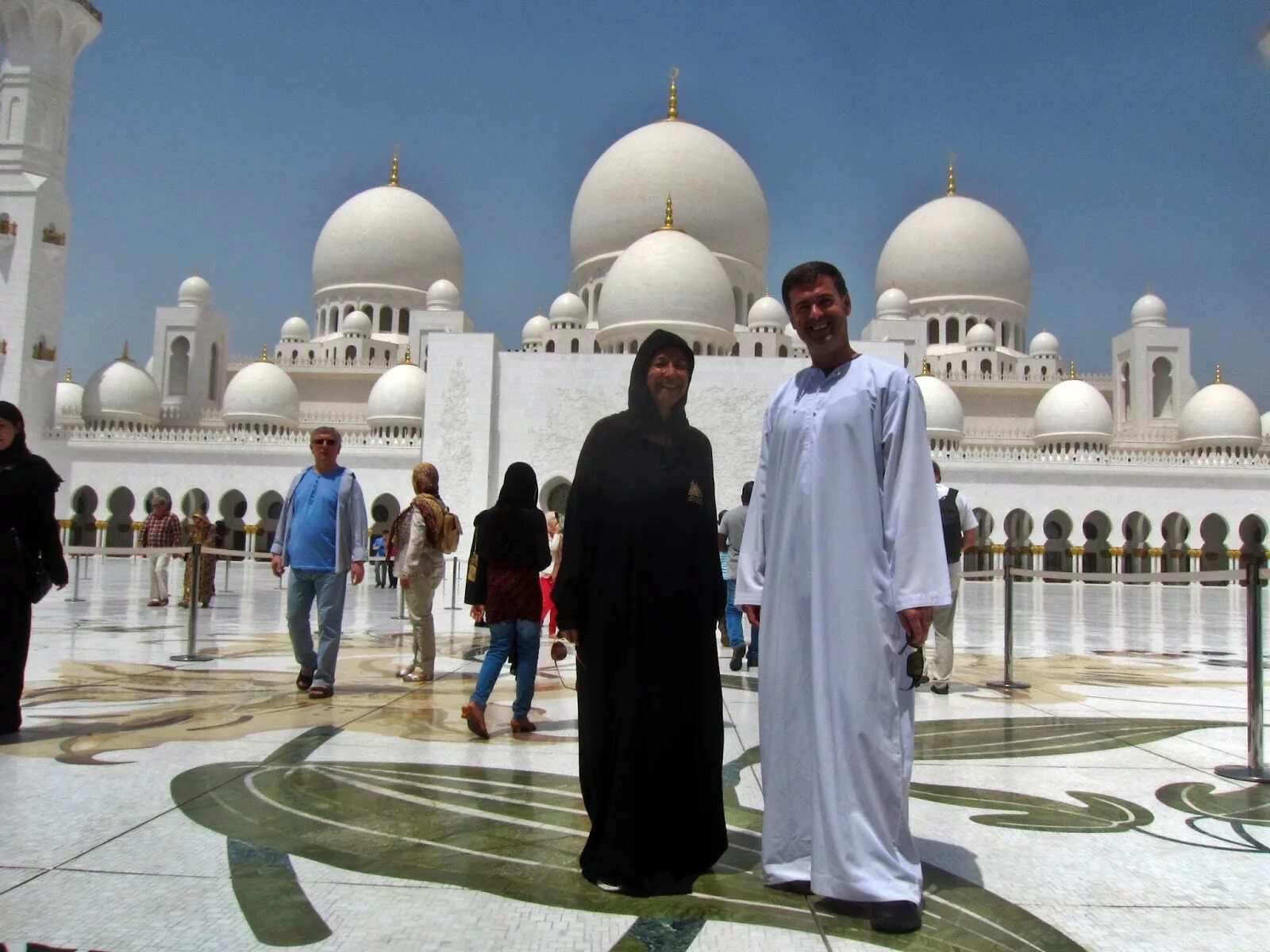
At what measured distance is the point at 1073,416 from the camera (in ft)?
91.7

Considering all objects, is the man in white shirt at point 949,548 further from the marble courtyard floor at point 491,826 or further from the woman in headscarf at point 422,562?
the woman in headscarf at point 422,562

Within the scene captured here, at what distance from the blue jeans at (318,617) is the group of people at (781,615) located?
265 cm

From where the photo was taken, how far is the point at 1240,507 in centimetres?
2578

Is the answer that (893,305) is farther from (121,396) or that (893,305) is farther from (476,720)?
(476,720)

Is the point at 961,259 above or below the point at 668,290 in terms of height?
above

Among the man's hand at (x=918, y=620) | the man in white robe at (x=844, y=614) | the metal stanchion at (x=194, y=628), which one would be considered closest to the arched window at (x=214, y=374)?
the metal stanchion at (x=194, y=628)

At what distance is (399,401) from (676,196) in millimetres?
9453

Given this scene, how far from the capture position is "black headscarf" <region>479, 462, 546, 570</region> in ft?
13.9

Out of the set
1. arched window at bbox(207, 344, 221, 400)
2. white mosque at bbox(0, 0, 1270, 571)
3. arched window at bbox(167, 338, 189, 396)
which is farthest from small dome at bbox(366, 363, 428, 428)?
arched window at bbox(167, 338, 189, 396)

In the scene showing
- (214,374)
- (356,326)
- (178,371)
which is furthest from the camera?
(356,326)

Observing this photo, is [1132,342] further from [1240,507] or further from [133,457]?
[133,457]

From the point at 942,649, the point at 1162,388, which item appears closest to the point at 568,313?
the point at 1162,388

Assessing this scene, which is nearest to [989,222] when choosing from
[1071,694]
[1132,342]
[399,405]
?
[1132,342]

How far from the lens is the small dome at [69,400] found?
105 ft
